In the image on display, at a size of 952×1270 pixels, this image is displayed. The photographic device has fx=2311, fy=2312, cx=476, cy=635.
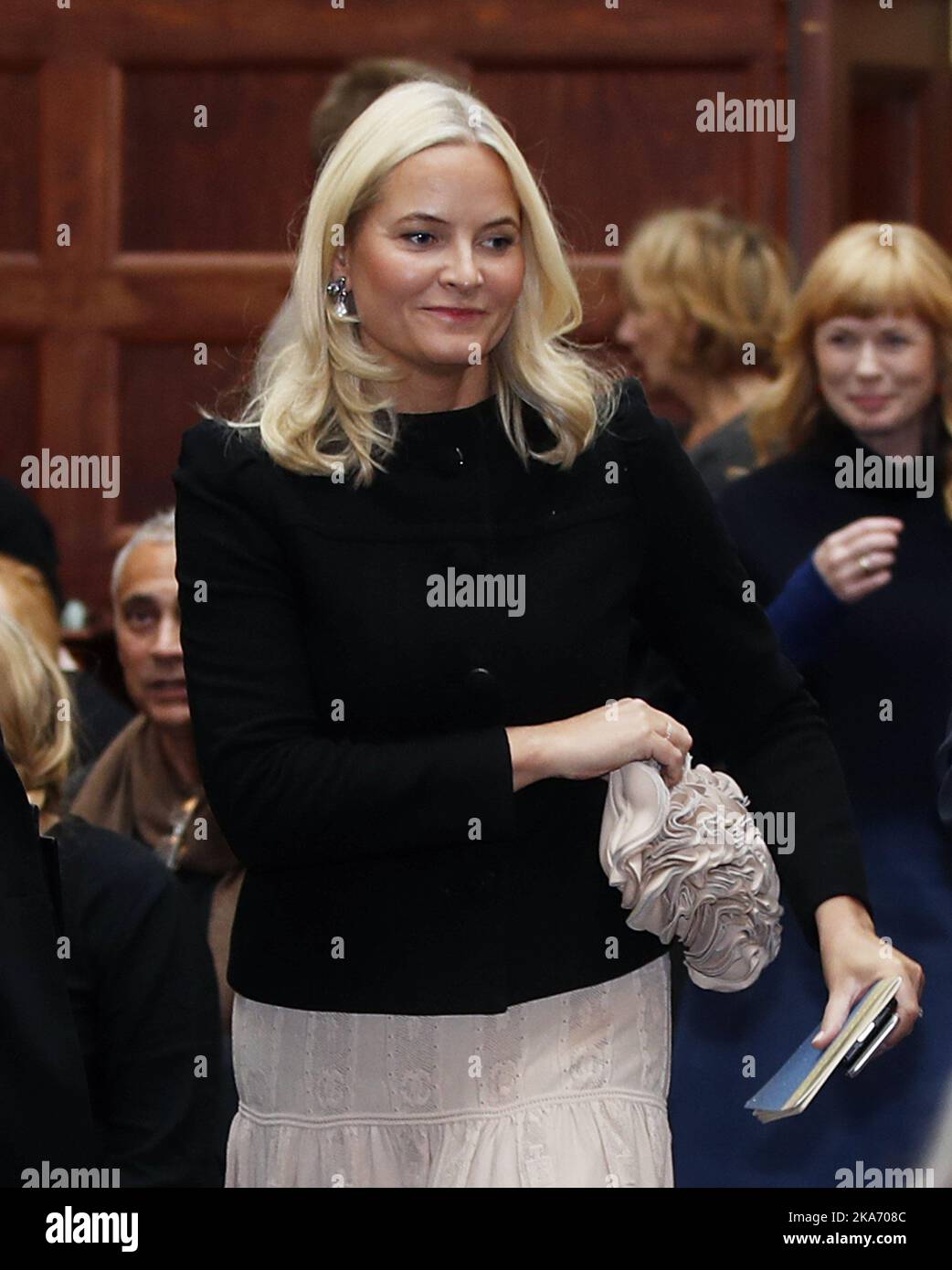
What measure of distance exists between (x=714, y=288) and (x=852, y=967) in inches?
95.0

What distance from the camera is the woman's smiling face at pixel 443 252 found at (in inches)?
92.3

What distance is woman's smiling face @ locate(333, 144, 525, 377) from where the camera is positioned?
2344mm

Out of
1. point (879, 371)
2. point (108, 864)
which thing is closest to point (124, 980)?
point (108, 864)

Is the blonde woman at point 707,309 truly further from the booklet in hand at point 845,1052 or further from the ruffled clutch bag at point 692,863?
the booklet in hand at point 845,1052

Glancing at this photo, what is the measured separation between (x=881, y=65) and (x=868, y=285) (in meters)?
1.98

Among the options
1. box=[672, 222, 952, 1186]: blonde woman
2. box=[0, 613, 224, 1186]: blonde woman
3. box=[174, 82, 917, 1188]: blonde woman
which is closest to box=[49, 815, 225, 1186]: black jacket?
box=[0, 613, 224, 1186]: blonde woman

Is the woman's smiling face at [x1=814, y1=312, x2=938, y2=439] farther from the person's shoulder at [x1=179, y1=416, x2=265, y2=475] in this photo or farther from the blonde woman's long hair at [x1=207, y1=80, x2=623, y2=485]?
the person's shoulder at [x1=179, y1=416, x2=265, y2=475]

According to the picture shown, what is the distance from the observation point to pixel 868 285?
3777 millimetres

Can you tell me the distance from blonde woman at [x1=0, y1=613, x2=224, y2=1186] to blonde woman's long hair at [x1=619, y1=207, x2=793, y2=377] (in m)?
1.86

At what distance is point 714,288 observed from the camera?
455 cm

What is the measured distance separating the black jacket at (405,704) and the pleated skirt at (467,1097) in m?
0.03

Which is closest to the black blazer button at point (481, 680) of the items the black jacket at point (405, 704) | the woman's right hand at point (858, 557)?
the black jacket at point (405, 704)

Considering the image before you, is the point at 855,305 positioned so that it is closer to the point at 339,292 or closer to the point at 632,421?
the point at 632,421

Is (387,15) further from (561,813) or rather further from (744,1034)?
(561,813)
